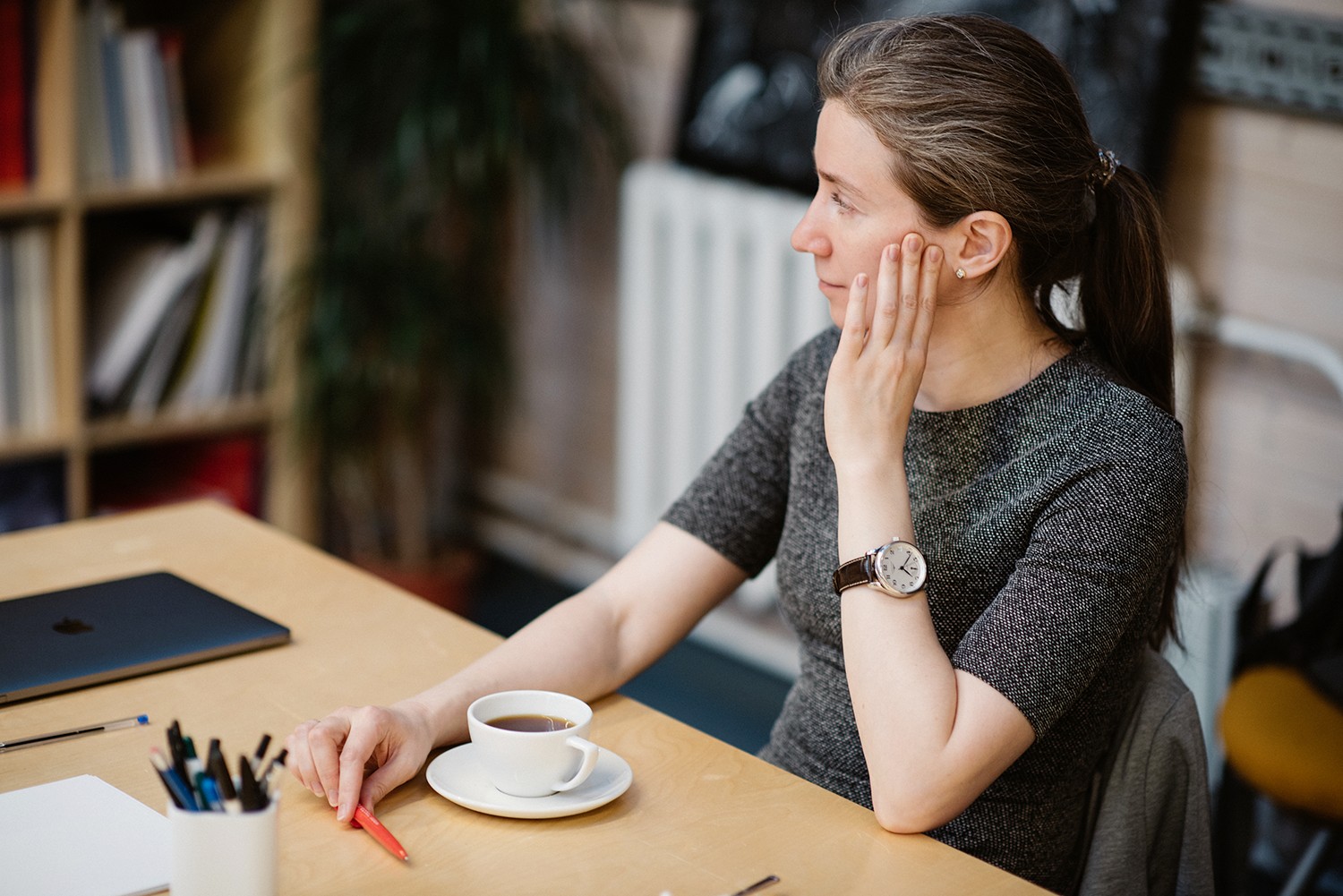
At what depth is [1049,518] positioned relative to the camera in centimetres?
117

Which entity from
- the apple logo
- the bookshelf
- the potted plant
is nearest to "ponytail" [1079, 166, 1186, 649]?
the apple logo

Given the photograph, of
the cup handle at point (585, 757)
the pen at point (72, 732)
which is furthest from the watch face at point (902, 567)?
the pen at point (72, 732)

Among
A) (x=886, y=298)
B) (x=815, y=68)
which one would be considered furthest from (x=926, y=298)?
(x=815, y=68)

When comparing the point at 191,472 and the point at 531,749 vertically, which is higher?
the point at 531,749

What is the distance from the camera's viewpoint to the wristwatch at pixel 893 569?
1.13 m

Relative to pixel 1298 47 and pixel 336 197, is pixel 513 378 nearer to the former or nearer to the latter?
pixel 336 197

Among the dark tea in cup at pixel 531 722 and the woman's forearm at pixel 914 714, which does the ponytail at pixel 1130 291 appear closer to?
the woman's forearm at pixel 914 714

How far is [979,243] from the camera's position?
4.12 ft

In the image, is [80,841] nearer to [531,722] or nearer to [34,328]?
[531,722]

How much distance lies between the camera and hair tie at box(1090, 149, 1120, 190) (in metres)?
1.27

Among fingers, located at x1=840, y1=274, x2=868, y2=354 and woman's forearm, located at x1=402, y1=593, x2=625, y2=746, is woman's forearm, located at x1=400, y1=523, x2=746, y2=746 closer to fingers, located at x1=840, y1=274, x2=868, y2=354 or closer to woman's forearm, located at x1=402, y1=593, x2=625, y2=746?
woman's forearm, located at x1=402, y1=593, x2=625, y2=746

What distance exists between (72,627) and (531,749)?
0.53 metres

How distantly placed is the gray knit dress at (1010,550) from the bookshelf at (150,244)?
1.71 metres

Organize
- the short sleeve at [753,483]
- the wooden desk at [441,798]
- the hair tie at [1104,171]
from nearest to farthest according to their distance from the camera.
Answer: the wooden desk at [441,798], the hair tie at [1104,171], the short sleeve at [753,483]
